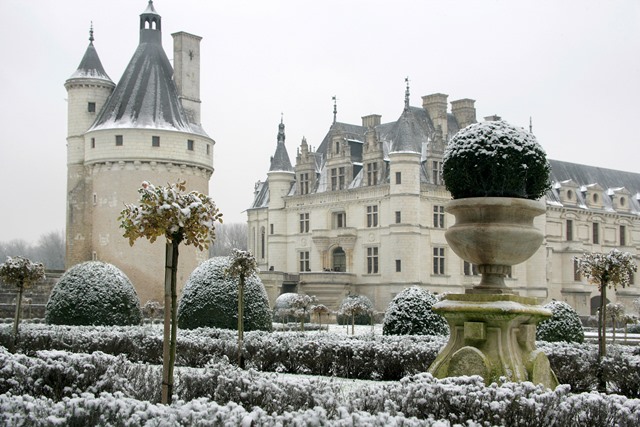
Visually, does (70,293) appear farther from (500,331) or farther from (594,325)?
(594,325)

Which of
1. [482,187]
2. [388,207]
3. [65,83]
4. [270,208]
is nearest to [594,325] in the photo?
[388,207]

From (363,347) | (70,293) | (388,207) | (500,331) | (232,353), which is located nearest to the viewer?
(500,331)

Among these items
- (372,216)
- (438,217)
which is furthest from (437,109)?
(372,216)

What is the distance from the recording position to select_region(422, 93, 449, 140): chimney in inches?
1940

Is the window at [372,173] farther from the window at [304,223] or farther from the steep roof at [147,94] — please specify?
the steep roof at [147,94]

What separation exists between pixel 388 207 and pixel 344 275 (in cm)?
438

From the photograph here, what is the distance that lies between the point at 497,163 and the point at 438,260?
36519 mm

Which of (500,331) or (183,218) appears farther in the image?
(500,331)

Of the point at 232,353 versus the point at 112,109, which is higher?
the point at 112,109

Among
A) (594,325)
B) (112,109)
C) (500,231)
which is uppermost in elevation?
(112,109)

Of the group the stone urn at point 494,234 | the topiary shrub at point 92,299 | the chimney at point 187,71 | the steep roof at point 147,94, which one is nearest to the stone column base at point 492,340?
the stone urn at point 494,234

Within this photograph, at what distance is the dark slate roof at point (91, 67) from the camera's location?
4278 centimetres

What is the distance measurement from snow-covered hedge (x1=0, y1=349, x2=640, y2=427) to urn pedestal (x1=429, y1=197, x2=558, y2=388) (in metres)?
1.32

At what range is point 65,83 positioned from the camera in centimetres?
4319
